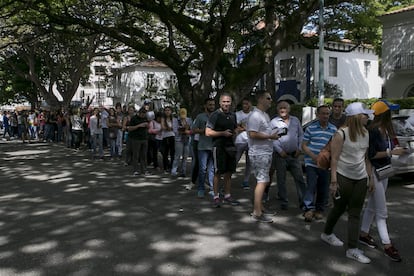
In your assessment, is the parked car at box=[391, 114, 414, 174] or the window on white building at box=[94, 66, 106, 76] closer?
the parked car at box=[391, 114, 414, 174]

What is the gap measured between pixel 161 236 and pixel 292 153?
2.48m

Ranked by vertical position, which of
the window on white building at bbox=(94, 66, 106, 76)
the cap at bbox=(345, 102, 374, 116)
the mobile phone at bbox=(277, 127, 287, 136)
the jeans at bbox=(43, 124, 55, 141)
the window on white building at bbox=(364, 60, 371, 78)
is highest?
the window on white building at bbox=(94, 66, 106, 76)

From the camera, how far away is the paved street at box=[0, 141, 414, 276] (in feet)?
14.6

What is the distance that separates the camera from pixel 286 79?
37188mm

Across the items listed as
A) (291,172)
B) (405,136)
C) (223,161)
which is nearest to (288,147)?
(291,172)

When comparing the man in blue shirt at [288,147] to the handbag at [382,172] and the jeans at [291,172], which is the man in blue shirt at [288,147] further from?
the handbag at [382,172]

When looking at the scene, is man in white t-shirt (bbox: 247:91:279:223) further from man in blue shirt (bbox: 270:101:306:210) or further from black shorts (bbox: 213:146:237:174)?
black shorts (bbox: 213:146:237:174)

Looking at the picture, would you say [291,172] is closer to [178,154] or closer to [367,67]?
[178,154]

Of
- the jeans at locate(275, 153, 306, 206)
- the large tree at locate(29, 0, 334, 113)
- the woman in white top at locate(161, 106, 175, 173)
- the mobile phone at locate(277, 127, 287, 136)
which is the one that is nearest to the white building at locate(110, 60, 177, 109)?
the large tree at locate(29, 0, 334, 113)

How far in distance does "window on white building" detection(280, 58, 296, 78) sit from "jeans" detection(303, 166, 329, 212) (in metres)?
31.3

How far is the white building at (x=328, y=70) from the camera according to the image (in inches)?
1391

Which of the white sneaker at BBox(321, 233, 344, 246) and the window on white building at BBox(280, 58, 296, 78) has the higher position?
the window on white building at BBox(280, 58, 296, 78)

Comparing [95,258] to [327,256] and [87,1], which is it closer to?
[327,256]

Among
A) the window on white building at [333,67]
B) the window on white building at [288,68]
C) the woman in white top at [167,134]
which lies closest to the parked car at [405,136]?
the woman in white top at [167,134]
